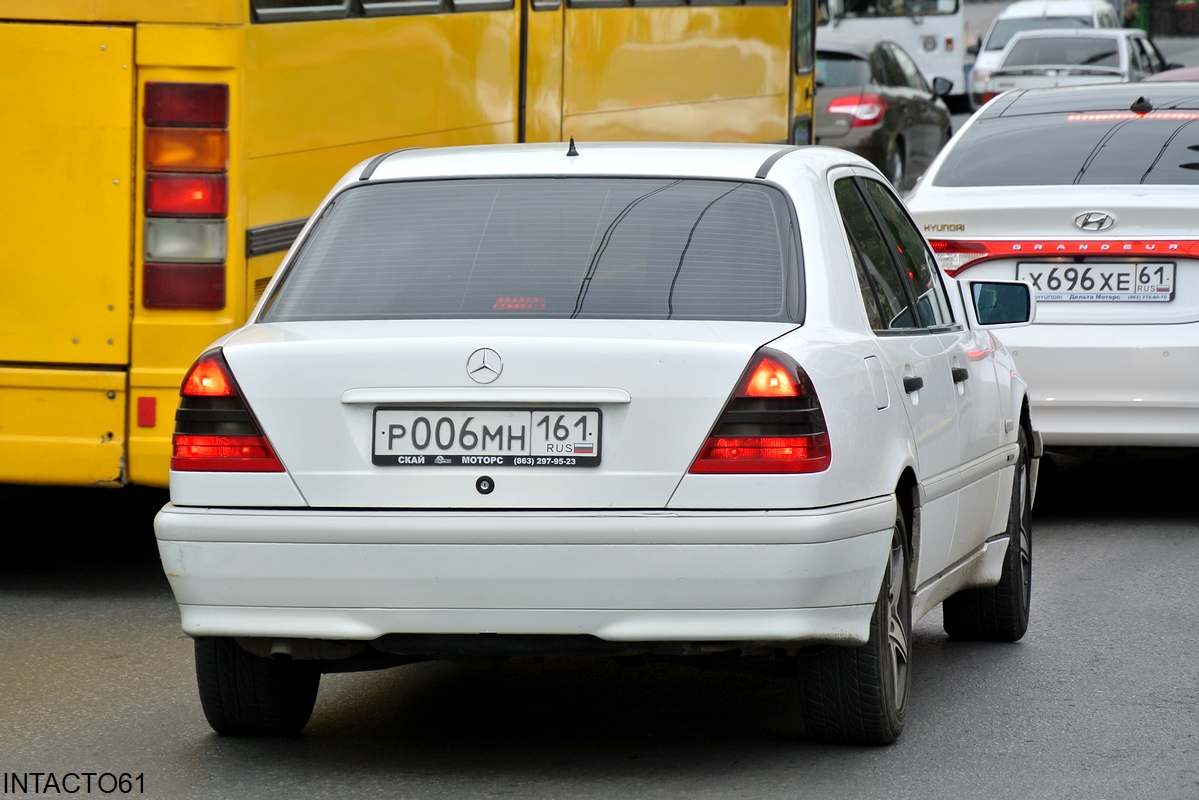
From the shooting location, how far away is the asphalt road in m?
4.86

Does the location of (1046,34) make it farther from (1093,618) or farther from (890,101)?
(1093,618)

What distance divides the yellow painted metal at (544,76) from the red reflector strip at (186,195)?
2.74 metres

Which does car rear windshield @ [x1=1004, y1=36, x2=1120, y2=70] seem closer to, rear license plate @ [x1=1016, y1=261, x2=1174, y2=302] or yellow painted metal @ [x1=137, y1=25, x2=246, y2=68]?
rear license plate @ [x1=1016, y1=261, x2=1174, y2=302]

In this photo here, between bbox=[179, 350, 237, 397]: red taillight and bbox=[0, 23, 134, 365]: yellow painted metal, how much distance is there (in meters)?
2.32

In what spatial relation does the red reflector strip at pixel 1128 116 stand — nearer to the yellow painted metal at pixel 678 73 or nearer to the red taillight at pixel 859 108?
the yellow painted metal at pixel 678 73

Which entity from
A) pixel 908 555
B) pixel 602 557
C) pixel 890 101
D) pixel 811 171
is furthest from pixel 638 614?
pixel 890 101

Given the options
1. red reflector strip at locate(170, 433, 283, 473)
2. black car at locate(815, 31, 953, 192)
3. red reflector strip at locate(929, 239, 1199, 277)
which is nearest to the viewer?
red reflector strip at locate(170, 433, 283, 473)

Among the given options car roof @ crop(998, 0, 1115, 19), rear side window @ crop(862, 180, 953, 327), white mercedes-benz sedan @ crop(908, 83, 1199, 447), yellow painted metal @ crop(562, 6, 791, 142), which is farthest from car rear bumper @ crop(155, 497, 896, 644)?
car roof @ crop(998, 0, 1115, 19)

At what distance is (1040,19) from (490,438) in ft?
123

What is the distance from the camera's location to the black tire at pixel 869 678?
489 cm

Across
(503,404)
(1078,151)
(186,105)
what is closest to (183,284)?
(186,105)

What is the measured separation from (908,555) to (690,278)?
2.97ft

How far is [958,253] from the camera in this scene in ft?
27.7

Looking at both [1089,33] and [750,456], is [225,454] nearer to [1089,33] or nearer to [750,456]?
[750,456]
